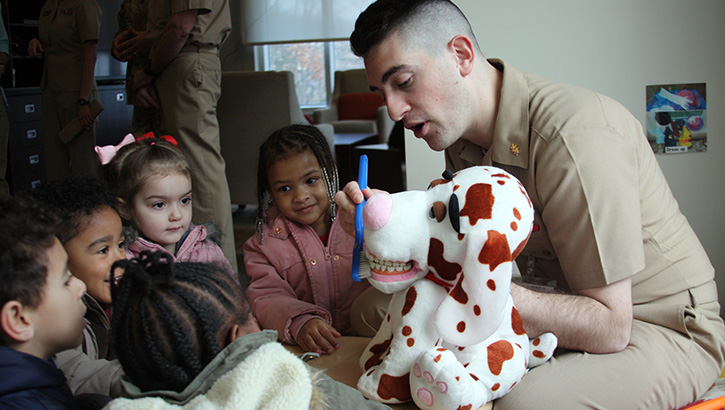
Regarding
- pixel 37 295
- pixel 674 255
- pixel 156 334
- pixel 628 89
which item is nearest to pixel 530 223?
pixel 674 255

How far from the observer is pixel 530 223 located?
3.05 feet

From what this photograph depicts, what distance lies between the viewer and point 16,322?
79 centimetres

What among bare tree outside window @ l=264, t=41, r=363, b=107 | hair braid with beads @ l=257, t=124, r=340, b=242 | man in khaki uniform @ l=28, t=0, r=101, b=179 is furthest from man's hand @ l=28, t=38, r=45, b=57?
hair braid with beads @ l=257, t=124, r=340, b=242

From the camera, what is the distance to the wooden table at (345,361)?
1162 mm

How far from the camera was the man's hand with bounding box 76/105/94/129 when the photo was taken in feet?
10.5

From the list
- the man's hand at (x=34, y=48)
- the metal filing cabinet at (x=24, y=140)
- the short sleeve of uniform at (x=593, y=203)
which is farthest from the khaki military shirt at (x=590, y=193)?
the man's hand at (x=34, y=48)

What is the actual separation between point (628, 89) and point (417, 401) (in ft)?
4.41

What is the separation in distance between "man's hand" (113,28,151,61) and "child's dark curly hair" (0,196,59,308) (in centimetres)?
191

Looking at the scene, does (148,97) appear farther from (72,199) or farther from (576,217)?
(576,217)

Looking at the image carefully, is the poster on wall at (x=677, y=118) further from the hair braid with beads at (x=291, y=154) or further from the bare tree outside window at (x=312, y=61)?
the bare tree outside window at (x=312, y=61)

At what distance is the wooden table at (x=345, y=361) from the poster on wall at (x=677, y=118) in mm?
1161

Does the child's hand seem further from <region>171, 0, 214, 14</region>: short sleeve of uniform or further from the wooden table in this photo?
<region>171, 0, 214, 14</region>: short sleeve of uniform

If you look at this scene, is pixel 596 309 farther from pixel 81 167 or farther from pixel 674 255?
pixel 81 167

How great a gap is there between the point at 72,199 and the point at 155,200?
1.10 ft
